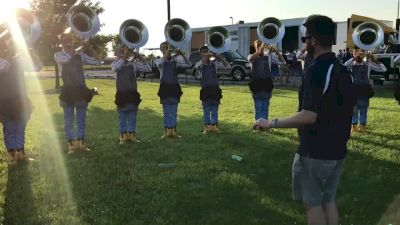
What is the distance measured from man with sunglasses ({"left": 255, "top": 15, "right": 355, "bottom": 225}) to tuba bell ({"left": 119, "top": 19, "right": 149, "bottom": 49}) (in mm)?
5503

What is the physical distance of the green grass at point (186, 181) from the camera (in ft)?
16.7

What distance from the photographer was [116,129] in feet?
34.0

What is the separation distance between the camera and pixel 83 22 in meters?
8.16

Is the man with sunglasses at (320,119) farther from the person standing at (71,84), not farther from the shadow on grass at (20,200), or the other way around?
the person standing at (71,84)

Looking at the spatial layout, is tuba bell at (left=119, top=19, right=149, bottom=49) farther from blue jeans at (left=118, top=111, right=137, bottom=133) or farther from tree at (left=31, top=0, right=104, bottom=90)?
tree at (left=31, top=0, right=104, bottom=90)

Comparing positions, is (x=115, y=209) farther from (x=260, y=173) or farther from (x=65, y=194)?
(x=260, y=173)

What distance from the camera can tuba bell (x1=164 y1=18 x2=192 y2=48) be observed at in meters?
9.24

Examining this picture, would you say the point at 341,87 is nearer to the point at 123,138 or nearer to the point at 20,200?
the point at 20,200

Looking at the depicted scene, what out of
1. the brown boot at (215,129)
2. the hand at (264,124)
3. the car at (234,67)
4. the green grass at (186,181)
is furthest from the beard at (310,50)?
the car at (234,67)

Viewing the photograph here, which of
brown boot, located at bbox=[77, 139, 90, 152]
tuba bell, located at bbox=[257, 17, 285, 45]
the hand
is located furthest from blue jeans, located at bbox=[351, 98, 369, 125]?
the hand

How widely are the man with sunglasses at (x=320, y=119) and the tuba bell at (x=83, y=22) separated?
5.26m

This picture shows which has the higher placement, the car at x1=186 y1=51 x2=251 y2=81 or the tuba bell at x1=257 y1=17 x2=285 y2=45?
the tuba bell at x1=257 y1=17 x2=285 y2=45

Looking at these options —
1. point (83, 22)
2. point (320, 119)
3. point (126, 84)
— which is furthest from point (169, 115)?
point (320, 119)

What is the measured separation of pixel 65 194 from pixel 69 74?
8.40 ft
